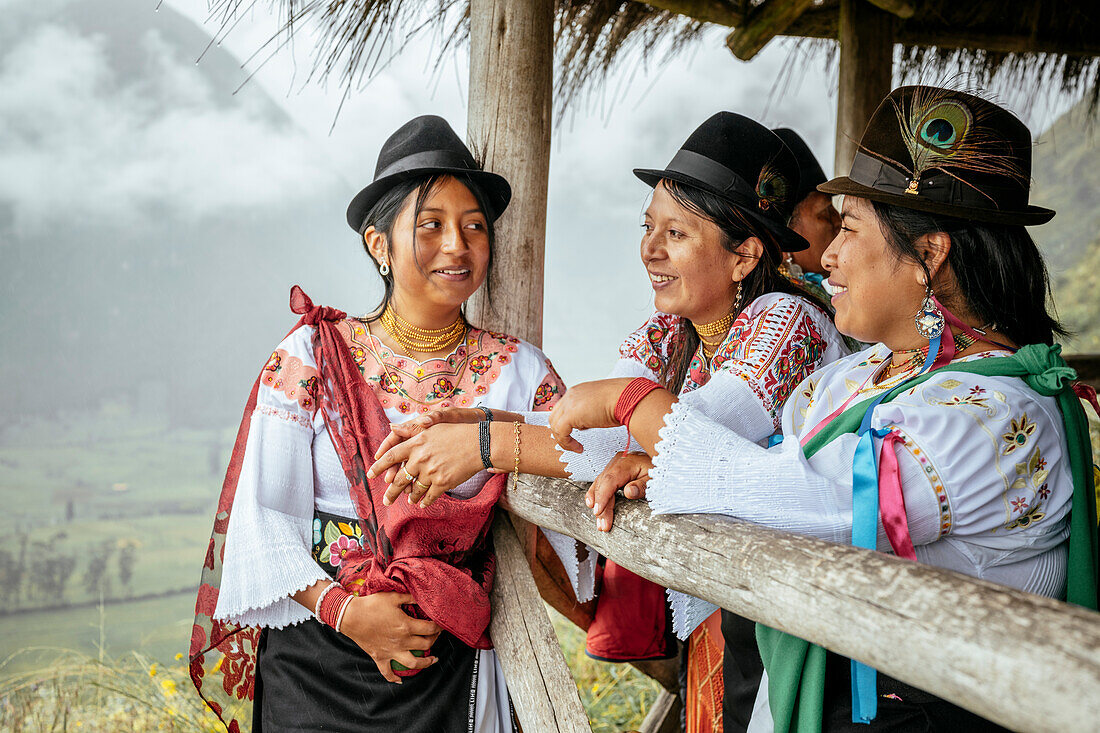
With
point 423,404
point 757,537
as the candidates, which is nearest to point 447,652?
point 423,404

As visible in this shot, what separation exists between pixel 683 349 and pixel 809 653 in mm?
1150

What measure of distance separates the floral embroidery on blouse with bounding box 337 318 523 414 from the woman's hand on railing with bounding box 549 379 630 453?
0.65m

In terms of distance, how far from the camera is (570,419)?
5.81 ft

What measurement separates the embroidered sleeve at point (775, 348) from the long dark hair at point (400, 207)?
80cm

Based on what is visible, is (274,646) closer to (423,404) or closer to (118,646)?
(423,404)

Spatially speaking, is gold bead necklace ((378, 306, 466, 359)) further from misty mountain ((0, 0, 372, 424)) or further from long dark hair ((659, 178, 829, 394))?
misty mountain ((0, 0, 372, 424))

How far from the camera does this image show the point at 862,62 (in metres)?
4.01

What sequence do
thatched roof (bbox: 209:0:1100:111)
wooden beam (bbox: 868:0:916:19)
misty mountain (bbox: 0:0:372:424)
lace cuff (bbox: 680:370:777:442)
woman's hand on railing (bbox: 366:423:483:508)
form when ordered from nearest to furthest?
lace cuff (bbox: 680:370:777:442)
woman's hand on railing (bbox: 366:423:483:508)
thatched roof (bbox: 209:0:1100:111)
wooden beam (bbox: 868:0:916:19)
misty mountain (bbox: 0:0:372:424)

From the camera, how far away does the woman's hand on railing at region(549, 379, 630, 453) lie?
175 centimetres

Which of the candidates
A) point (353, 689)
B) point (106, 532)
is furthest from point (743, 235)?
point (106, 532)

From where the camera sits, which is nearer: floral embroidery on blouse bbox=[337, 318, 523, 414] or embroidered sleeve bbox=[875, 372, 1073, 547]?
embroidered sleeve bbox=[875, 372, 1073, 547]

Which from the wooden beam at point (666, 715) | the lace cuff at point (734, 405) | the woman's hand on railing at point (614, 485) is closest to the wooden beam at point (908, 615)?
the woman's hand on railing at point (614, 485)

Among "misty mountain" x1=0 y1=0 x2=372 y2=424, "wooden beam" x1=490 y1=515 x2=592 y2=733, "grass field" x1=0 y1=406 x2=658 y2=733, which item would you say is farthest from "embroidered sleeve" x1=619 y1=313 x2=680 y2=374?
"misty mountain" x1=0 y1=0 x2=372 y2=424

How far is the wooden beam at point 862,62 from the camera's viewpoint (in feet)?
13.1
